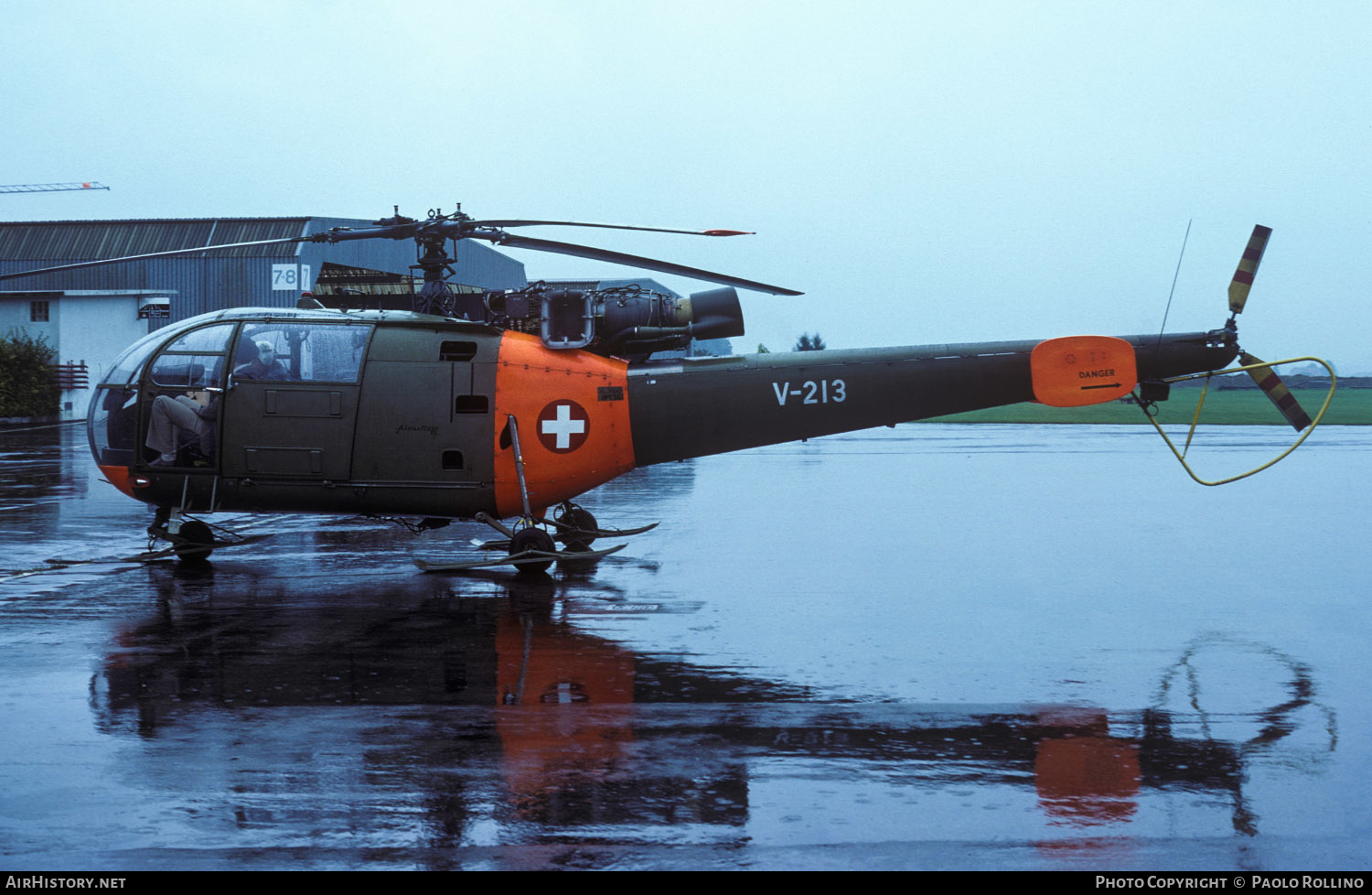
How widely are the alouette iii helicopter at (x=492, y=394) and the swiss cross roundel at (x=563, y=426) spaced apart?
2 cm

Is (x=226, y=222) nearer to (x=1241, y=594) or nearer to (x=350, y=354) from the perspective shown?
(x=350, y=354)

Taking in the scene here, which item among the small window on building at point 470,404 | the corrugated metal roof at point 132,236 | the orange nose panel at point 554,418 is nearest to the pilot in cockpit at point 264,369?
the small window on building at point 470,404

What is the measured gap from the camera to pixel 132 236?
163 ft

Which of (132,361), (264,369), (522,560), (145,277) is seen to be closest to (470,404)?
(522,560)

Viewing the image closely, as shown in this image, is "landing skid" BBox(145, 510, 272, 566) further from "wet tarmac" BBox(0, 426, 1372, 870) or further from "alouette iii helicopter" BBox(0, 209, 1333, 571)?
"wet tarmac" BBox(0, 426, 1372, 870)

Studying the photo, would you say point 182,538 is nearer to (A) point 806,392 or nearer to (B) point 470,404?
(B) point 470,404

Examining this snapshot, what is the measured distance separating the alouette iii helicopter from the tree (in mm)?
35334

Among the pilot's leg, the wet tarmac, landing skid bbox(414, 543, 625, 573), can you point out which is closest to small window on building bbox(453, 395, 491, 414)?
landing skid bbox(414, 543, 625, 573)

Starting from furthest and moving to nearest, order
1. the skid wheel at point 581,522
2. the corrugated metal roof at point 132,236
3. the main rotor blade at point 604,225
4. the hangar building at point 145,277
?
the corrugated metal roof at point 132,236 → the hangar building at point 145,277 → the skid wheel at point 581,522 → the main rotor blade at point 604,225

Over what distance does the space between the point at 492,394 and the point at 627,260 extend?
1.82 metres

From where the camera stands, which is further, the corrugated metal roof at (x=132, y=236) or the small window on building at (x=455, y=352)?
the corrugated metal roof at (x=132, y=236)

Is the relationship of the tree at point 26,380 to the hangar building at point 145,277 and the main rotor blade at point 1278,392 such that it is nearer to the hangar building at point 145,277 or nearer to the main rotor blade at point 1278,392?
the hangar building at point 145,277

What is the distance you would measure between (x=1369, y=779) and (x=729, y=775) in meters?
2.91

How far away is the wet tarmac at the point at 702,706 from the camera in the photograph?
454 centimetres
